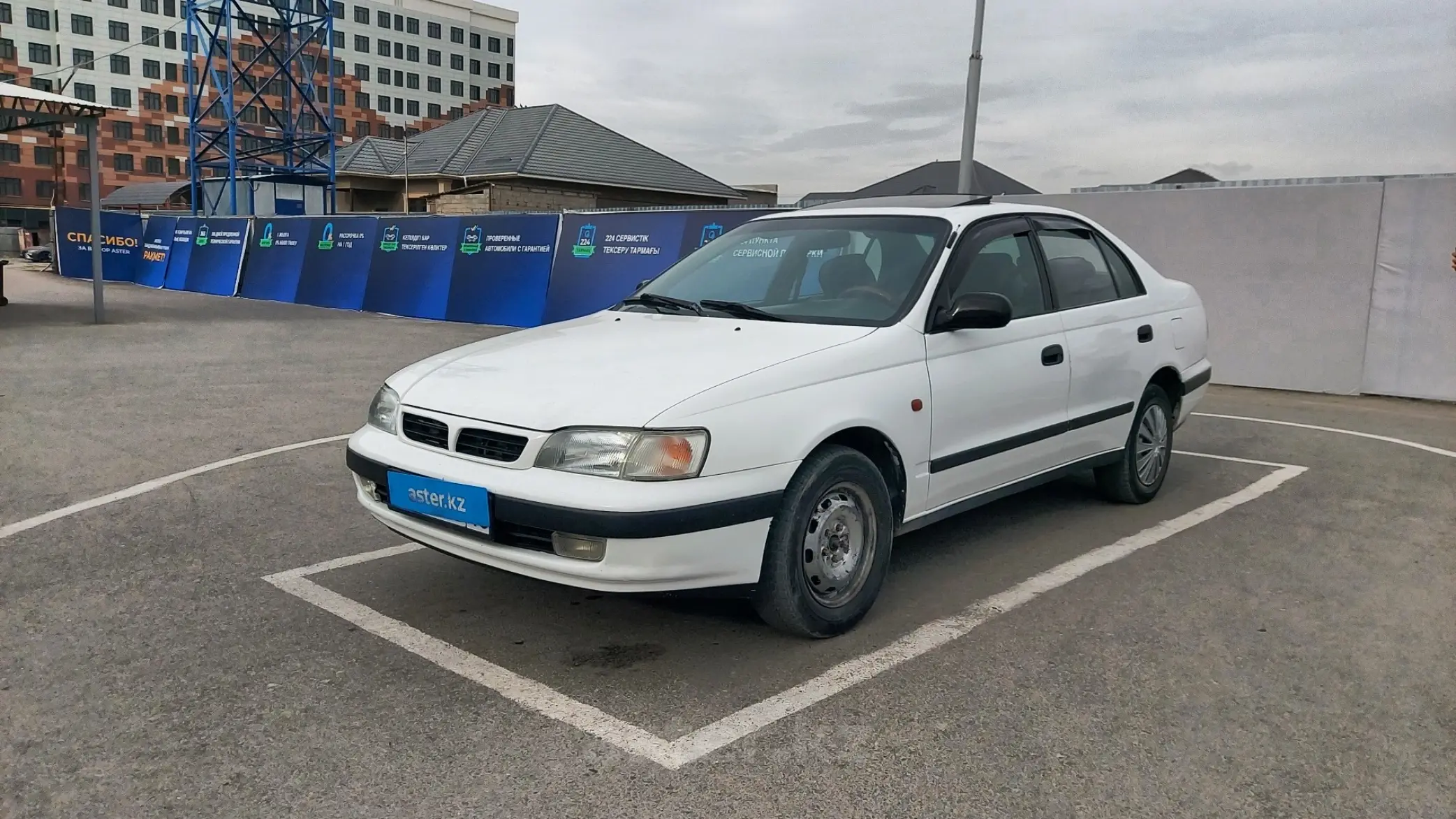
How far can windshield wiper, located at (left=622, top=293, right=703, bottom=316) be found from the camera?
4.47 metres

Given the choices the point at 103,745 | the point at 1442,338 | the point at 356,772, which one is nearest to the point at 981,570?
the point at 356,772

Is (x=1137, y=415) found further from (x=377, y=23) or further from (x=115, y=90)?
(x=377, y=23)

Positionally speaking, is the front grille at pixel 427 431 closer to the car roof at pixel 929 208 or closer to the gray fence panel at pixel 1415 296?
the car roof at pixel 929 208

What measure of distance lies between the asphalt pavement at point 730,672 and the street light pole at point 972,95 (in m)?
9.10

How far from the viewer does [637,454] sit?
3238 mm

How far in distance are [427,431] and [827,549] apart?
1452 mm

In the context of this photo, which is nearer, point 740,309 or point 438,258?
point 740,309

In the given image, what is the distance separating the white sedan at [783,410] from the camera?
10.7 ft

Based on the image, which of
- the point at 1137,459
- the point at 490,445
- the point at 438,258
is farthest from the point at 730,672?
the point at 438,258

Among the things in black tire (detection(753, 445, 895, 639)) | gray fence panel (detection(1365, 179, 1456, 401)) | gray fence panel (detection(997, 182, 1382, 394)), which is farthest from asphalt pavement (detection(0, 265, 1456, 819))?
gray fence panel (detection(997, 182, 1382, 394))

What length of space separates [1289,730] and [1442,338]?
8893mm

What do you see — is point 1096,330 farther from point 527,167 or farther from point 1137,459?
point 527,167

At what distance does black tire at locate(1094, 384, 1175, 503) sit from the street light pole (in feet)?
29.8

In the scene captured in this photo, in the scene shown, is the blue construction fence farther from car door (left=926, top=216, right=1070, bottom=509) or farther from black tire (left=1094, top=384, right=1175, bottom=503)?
car door (left=926, top=216, right=1070, bottom=509)
